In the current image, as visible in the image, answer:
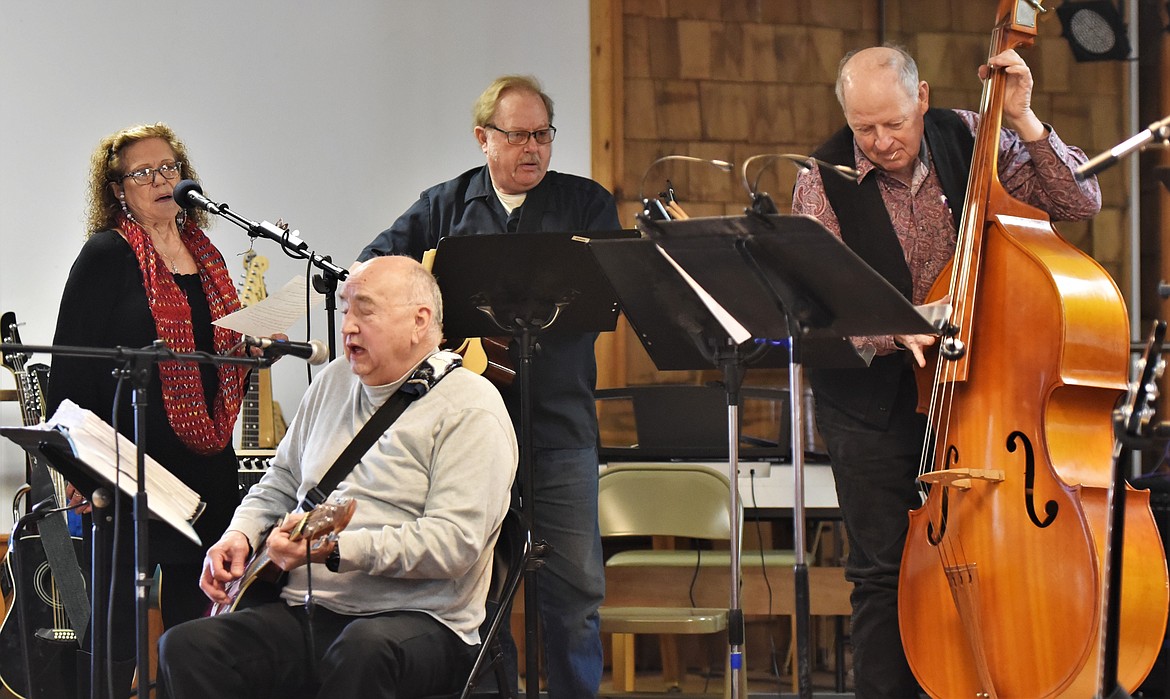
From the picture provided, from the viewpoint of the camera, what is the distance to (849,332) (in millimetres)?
2268

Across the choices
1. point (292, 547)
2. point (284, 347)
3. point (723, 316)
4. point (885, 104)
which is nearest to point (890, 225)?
point (885, 104)

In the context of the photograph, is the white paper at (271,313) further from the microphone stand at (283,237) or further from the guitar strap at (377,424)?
the guitar strap at (377,424)

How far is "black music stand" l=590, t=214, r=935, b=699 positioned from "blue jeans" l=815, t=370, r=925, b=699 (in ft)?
1.13

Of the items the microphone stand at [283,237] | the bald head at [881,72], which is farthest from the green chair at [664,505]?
the bald head at [881,72]

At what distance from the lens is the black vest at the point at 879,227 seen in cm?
283

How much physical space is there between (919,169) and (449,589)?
1.38 metres

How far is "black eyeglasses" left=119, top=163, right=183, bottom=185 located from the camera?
3240 mm

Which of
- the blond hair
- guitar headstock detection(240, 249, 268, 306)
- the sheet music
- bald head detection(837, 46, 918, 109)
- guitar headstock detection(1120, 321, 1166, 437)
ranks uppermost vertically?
the blond hair

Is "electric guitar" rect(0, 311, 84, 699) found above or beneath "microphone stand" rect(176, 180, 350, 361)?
beneath

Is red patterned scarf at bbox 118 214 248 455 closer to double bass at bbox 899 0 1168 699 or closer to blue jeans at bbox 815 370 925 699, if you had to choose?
blue jeans at bbox 815 370 925 699

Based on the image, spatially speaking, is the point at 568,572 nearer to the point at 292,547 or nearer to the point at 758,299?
the point at 292,547

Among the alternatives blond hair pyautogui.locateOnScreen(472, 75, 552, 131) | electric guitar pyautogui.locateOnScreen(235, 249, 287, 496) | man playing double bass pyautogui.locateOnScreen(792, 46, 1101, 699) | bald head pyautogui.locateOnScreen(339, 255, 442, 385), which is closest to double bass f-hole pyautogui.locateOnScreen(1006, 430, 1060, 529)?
man playing double bass pyautogui.locateOnScreen(792, 46, 1101, 699)

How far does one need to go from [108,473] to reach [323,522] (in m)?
0.41

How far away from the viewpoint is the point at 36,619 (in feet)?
12.7
